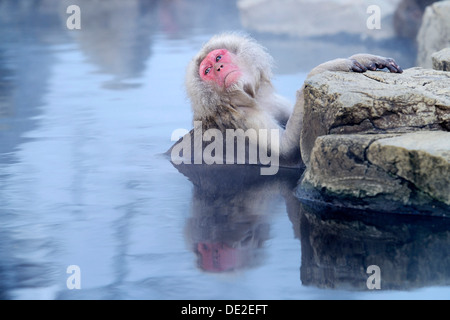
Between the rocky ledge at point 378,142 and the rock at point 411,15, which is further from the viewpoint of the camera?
the rock at point 411,15

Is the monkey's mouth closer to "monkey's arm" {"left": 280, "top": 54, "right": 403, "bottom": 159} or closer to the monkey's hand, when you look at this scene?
"monkey's arm" {"left": 280, "top": 54, "right": 403, "bottom": 159}

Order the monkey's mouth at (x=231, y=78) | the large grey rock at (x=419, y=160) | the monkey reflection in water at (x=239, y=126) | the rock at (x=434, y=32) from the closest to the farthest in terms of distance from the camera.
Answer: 1. the large grey rock at (x=419, y=160)
2. the monkey reflection in water at (x=239, y=126)
3. the monkey's mouth at (x=231, y=78)
4. the rock at (x=434, y=32)

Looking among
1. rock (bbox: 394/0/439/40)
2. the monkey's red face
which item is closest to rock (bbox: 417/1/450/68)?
rock (bbox: 394/0/439/40)

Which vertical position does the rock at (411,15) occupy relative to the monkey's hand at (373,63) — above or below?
below

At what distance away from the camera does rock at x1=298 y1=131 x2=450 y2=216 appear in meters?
3.06

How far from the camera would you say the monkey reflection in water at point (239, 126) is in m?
3.75

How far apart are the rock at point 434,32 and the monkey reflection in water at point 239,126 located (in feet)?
9.00

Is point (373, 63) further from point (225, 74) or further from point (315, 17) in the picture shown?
point (315, 17)

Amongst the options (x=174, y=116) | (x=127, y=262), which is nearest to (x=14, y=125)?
(x=174, y=116)

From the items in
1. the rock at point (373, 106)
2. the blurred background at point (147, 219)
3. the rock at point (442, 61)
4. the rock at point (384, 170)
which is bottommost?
the blurred background at point (147, 219)

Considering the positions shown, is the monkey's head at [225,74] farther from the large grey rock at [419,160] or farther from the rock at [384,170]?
the large grey rock at [419,160]

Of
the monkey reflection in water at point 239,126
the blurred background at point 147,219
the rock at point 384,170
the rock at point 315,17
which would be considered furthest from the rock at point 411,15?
the rock at point 384,170

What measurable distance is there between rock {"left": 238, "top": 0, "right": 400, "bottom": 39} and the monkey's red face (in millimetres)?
5818
